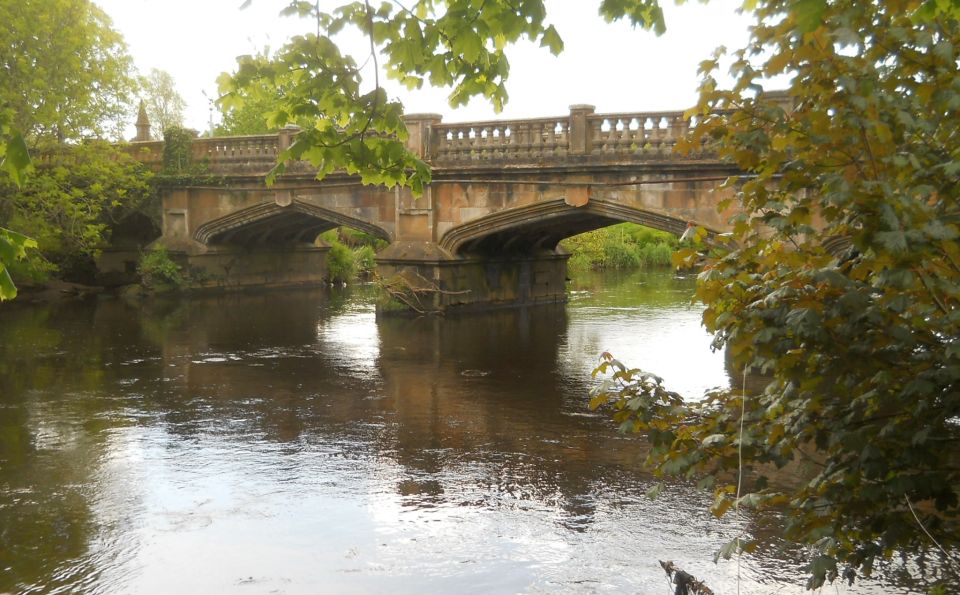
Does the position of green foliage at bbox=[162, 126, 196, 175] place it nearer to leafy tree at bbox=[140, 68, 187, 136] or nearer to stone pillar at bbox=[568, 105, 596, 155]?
stone pillar at bbox=[568, 105, 596, 155]

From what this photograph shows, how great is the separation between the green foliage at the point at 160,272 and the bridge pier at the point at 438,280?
6940 mm

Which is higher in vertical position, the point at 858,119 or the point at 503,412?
the point at 858,119

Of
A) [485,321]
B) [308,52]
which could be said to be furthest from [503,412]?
[485,321]

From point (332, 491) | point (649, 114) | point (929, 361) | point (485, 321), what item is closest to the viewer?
point (929, 361)

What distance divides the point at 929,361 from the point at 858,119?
818mm

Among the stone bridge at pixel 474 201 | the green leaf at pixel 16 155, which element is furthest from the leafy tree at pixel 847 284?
the stone bridge at pixel 474 201

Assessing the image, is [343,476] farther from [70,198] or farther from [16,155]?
[70,198]

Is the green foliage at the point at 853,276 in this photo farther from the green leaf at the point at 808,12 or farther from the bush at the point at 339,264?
the bush at the point at 339,264

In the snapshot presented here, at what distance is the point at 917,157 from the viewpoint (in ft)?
10.7

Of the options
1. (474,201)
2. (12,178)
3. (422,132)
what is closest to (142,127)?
(422,132)

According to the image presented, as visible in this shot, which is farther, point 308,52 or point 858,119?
point 308,52

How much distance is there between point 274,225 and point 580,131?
10.7 m

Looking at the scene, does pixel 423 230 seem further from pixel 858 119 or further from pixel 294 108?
pixel 858 119

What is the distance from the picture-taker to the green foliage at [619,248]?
111ft
